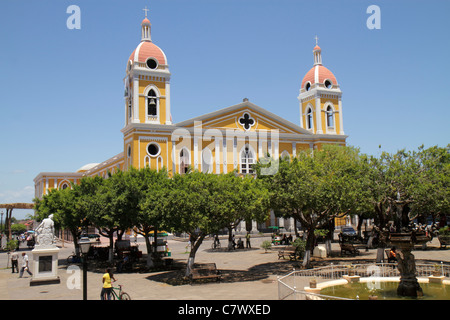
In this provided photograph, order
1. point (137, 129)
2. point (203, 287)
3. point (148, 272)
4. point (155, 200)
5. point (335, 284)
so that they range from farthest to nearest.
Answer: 1. point (137, 129)
2. point (148, 272)
3. point (155, 200)
4. point (203, 287)
5. point (335, 284)

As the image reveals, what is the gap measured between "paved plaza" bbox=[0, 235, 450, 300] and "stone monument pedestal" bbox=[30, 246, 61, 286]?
0.44 meters

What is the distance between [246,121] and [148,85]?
13177 millimetres

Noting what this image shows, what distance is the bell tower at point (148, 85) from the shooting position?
4522 centimetres

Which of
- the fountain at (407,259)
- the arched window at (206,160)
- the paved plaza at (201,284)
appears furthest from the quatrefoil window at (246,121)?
the fountain at (407,259)

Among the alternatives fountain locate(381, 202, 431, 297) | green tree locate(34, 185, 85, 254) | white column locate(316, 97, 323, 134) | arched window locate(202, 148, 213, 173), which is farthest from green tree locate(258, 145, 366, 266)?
white column locate(316, 97, 323, 134)

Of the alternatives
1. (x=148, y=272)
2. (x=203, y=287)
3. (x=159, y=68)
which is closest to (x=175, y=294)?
(x=203, y=287)

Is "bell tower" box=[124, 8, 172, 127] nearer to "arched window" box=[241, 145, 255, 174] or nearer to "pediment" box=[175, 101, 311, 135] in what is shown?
"pediment" box=[175, 101, 311, 135]


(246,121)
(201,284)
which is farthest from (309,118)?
(201,284)

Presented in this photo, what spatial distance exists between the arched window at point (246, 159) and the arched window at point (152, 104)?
12195 millimetres

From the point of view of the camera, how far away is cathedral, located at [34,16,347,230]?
4562 cm

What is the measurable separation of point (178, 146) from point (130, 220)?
2330cm

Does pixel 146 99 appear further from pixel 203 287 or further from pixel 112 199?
pixel 203 287

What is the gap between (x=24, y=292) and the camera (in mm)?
18141
